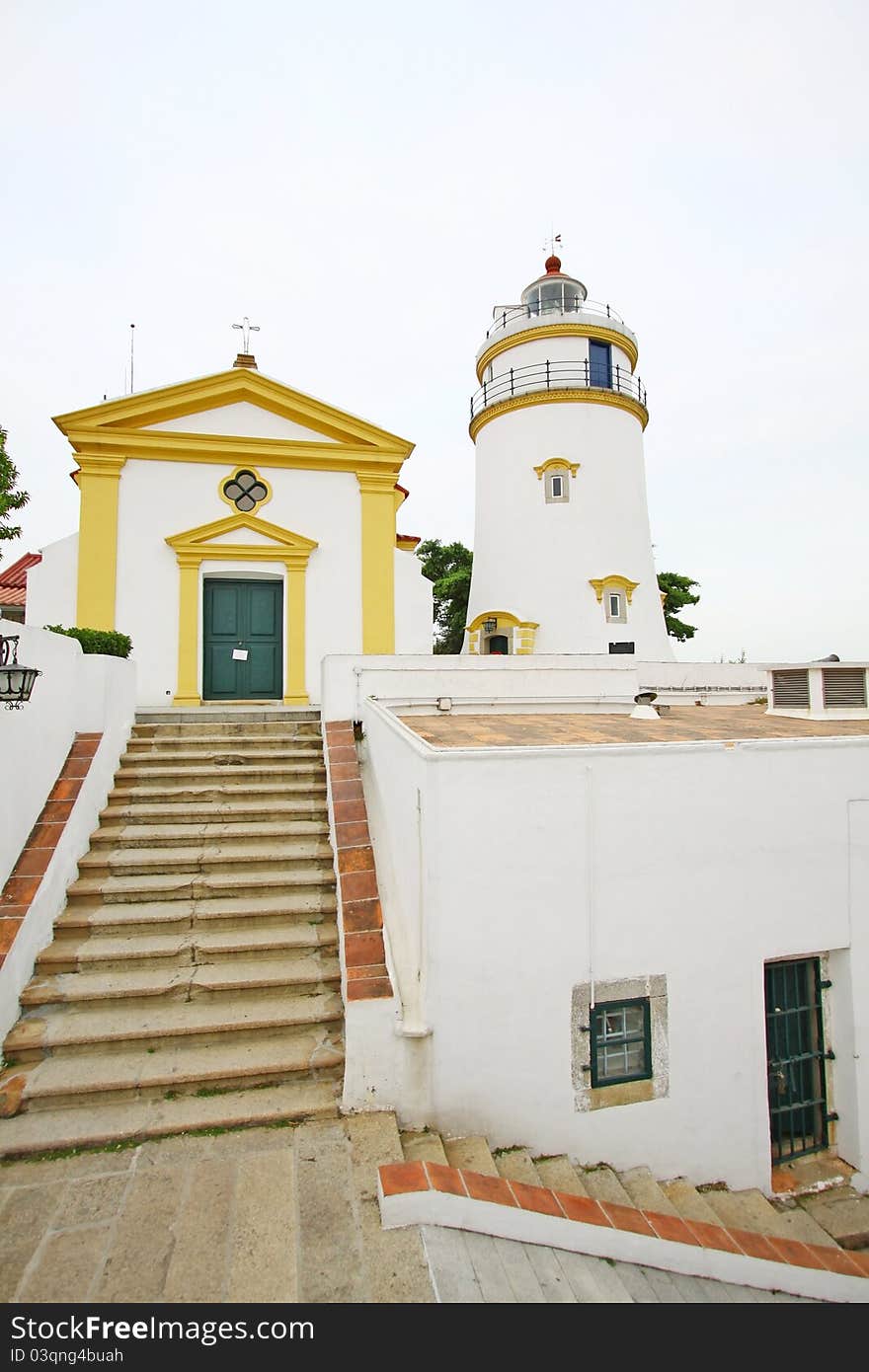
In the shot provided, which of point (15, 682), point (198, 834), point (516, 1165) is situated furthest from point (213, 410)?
point (516, 1165)

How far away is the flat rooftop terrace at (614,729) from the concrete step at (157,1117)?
2.24 meters

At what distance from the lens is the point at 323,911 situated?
16.1ft

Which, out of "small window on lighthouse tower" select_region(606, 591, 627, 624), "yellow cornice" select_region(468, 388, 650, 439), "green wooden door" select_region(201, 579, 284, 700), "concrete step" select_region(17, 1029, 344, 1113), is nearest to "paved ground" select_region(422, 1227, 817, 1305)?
"concrete step" select_region(17, 1029, 344, 1113)

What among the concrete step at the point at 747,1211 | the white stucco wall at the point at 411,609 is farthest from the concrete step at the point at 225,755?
the concrete step at the point at 747,1211

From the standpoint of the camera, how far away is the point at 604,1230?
2.98 m

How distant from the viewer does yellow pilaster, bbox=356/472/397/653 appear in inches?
423

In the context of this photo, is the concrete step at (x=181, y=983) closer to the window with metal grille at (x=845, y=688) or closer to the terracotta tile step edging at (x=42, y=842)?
the terracotta tile step edging at (x=42, y=842)

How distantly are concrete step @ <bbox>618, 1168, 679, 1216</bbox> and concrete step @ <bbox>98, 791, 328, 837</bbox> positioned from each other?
3.54m

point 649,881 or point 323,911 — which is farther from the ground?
point 649,881

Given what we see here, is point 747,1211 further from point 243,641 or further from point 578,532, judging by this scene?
point 578,532

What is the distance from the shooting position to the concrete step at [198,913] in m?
4.71

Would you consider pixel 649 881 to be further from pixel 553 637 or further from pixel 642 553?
pixel 642 553
